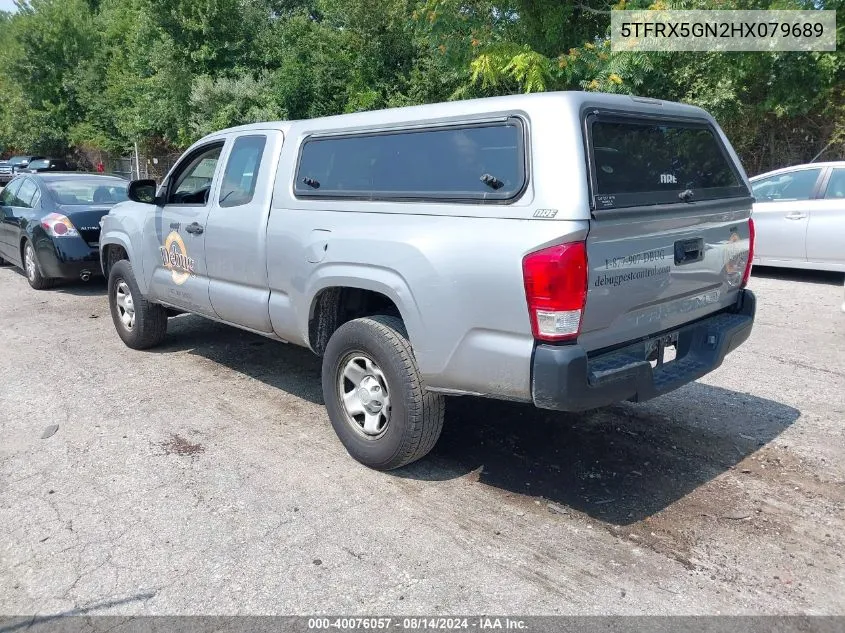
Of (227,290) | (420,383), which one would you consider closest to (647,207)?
(420,383)

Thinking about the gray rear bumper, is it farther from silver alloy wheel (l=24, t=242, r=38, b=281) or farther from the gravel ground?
silver alloy wheel (l=24, t=242, r=38, b=281)

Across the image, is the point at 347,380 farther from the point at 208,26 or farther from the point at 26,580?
the point at 208,26

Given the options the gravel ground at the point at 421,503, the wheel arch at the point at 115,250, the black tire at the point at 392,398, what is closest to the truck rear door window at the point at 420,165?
the black tire at the point at 392,398

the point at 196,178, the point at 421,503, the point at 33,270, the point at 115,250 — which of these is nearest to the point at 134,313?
the point at 115,250

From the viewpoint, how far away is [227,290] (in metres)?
5.10

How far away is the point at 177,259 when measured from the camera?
566cm

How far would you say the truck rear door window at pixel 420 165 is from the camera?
341 cm

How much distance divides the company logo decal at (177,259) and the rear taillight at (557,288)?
3.29m

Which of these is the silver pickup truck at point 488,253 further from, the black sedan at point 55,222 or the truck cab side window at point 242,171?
the black sedan at point 55,222

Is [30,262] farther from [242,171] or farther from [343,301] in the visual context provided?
[343,301]

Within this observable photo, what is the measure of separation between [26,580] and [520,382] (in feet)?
7.95

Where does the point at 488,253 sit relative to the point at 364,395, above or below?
above

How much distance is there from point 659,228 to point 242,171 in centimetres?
306

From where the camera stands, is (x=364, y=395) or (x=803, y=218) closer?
(x=364, y=395)
